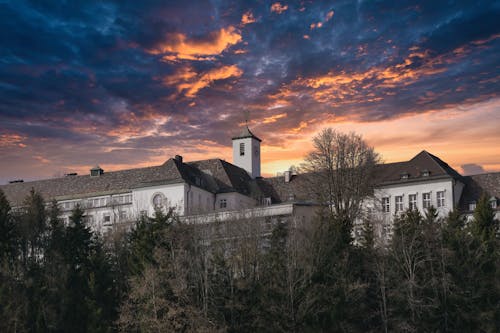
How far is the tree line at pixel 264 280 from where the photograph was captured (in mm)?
59625

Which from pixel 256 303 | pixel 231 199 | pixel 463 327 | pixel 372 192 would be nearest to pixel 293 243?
pixel 256 303

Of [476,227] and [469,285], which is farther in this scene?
[476,227]

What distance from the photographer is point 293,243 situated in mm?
63781

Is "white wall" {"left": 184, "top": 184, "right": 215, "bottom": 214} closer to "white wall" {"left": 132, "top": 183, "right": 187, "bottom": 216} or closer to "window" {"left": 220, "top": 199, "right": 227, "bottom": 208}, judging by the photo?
"white wall" {"left": 132, "top": 183, "right": 187, "bottom": 216}

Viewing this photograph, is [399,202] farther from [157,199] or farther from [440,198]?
[157,199]

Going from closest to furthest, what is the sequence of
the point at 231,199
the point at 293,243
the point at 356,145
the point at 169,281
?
1. the point at 169,281
2. the point at 293,243
3. the point at 356,145
4. the point at 231,199

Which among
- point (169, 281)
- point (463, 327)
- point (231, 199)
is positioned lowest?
point (463, 327)

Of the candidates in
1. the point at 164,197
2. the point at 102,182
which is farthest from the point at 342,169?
the point at 102,182

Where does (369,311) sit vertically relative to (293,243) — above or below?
below

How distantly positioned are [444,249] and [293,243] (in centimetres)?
1206

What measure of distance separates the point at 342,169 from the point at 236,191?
52.8 ft

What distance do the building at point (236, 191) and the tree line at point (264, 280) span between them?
20.1ft

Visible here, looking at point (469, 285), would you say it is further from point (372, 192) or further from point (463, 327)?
point (372, 192)

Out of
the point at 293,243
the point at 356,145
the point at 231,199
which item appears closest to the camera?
the point at 293,243
